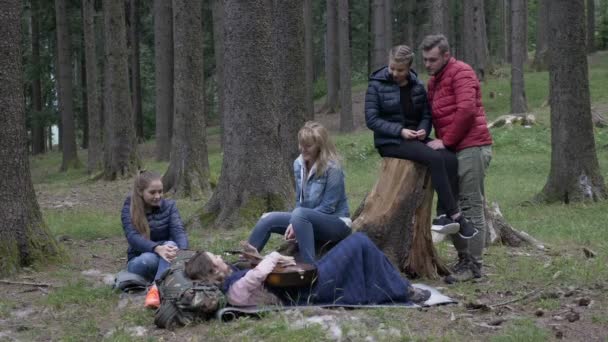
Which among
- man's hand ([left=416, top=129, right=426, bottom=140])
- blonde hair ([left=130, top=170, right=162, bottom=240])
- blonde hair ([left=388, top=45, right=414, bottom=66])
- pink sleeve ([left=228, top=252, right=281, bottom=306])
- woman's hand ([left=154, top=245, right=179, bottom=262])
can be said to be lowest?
pink sleeve ([left=228, top=252, right=281, bottom=306])

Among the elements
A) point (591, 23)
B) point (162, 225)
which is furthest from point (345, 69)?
point (162, 225)

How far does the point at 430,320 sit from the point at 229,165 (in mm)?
4990

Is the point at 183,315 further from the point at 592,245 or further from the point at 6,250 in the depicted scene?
the point at 592,245

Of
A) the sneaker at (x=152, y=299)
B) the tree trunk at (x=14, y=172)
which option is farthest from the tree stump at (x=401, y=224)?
the tree trunk at (x=14, y=172)

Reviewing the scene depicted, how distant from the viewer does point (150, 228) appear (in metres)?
7.29

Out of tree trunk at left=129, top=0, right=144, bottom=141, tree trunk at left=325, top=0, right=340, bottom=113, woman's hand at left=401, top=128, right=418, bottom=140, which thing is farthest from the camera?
tree trunk at left=129, top=0, right=144, bottom=141

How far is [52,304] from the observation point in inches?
265

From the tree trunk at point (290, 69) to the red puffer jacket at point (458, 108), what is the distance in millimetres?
5734

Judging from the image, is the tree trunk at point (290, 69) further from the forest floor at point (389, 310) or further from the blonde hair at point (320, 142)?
the blonde hair at point (320, 142)

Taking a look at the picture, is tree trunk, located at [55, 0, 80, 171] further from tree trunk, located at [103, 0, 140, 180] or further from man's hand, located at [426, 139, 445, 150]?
man's hand, located at [426, 139, 445, 150]

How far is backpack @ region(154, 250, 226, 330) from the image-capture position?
580cm

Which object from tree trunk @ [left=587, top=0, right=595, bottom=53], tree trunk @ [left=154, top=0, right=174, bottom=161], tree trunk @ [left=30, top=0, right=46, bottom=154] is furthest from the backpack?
tree trunk @ [left=587, top=0, right=595, bottom=53]

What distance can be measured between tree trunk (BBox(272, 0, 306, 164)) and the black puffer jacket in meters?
5.54

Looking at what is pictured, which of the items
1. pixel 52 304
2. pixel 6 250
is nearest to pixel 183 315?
pixel 52 304
